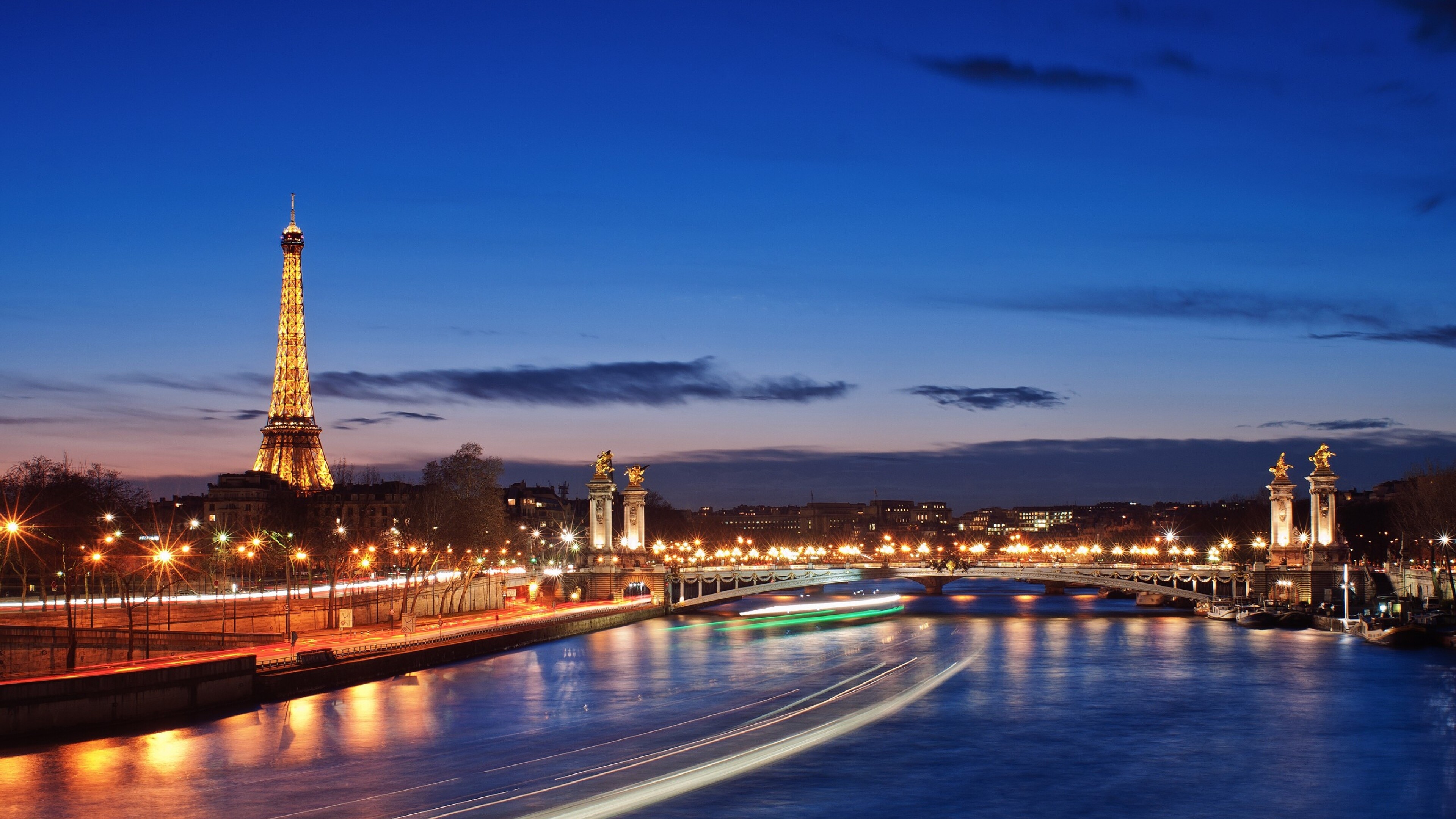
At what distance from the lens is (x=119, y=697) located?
99.2 feet

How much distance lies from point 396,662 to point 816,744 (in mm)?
Result: 16429

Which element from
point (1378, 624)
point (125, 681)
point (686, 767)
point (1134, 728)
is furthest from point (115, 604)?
point (1378, 624)

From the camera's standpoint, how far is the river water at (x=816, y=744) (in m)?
24.2

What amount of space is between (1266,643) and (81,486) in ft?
161

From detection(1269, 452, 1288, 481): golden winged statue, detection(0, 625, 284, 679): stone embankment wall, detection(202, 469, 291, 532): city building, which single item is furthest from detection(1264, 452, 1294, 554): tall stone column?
detection(202, 469, 291, 532): city building

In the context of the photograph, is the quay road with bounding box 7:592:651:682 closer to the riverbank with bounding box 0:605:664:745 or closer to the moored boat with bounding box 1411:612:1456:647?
the riverbank with bounding box 0:605:664:745

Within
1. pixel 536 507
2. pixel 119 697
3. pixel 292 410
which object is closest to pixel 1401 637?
pixel 119 697

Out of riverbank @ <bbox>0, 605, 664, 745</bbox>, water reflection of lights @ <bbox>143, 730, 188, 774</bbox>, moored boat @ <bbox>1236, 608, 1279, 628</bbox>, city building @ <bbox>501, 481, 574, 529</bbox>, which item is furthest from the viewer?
city building @ <bbox>501, 481, 574, 529</bbox>

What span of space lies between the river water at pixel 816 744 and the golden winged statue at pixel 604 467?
79.5 feet

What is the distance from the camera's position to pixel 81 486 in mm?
60000

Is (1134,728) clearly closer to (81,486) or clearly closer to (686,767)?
(686,767)

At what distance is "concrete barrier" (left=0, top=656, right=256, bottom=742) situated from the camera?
2817 cm

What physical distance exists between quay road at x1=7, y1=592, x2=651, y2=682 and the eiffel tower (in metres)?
37.4

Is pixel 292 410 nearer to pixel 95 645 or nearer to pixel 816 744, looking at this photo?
pixel 95 645
